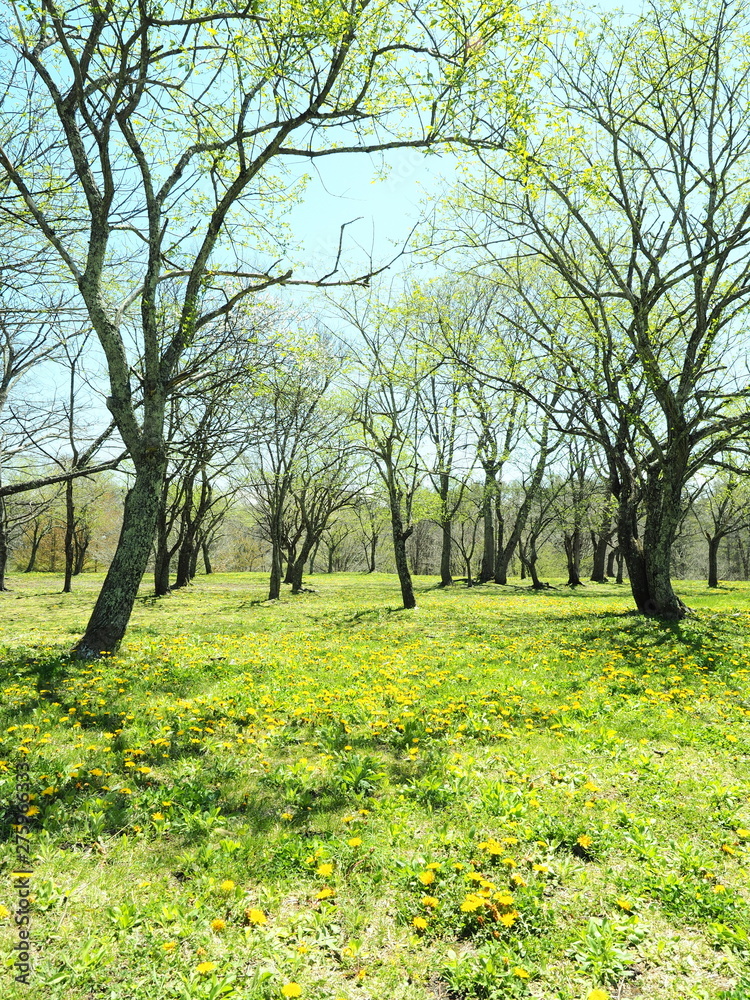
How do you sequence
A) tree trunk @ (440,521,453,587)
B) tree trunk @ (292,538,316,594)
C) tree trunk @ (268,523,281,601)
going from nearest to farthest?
tree trunk @ (268,523,281,601), tree trunk @ (292,538,316,594), tree trunk @ (440,521,453,587)

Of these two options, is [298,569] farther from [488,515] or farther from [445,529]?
[488,515]

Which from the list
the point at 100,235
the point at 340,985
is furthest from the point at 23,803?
the point at 100,235

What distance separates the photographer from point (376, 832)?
13.7 ft

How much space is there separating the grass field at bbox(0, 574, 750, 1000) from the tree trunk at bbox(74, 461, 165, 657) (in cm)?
85

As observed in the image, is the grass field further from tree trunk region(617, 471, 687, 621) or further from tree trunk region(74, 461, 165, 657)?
tree trunk region(617, 471, 687, 621)

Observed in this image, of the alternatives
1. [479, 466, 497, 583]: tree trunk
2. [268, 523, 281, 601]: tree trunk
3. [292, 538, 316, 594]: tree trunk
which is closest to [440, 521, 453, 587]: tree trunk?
[479, 466, 497, 583]: tree trunk

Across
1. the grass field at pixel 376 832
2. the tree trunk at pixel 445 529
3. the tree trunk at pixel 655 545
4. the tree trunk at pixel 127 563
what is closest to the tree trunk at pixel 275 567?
the tree trunk at pixel 445 529

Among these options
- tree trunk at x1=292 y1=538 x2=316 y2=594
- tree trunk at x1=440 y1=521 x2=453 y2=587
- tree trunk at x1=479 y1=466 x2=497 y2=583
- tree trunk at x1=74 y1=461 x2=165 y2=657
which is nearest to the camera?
tree trunk at x1=74 y1=461 x2=165 y2=657

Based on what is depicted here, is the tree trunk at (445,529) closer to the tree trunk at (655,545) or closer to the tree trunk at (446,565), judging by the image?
the tree trunk at (446,565)

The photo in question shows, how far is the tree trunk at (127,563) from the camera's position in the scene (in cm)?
920

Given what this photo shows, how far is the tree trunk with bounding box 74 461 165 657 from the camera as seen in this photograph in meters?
9.20

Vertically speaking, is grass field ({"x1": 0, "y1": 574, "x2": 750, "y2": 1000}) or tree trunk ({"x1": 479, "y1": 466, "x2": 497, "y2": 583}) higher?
tree trunk ({"x1": 479, "y1": 466, "x2": 497, "y2": 583})

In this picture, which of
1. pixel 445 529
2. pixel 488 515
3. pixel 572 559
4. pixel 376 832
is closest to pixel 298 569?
pixel 445 529

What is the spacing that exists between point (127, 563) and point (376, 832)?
265 inches
